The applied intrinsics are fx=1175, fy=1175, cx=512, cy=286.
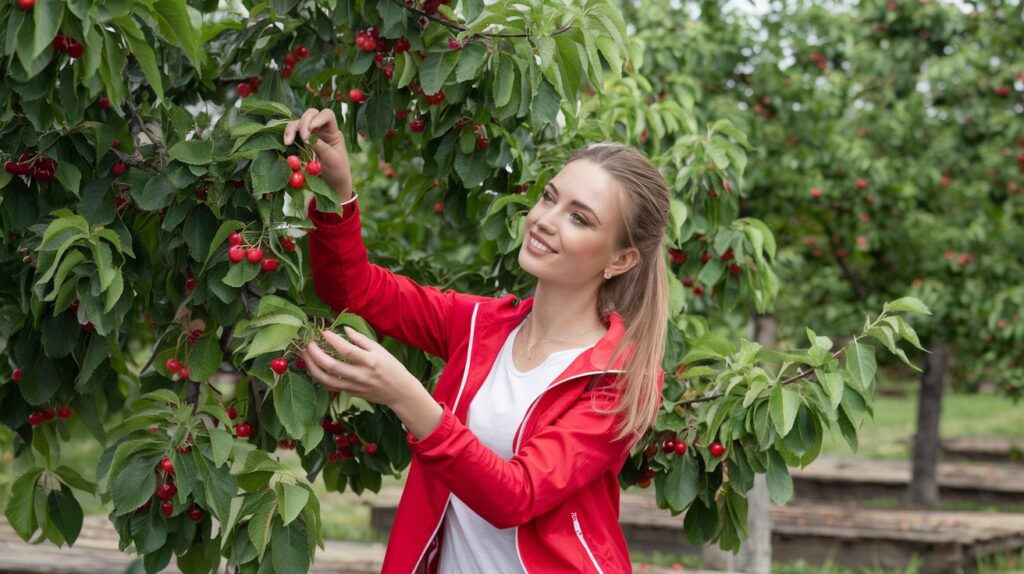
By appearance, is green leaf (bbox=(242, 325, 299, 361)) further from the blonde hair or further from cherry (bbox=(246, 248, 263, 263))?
the blonde hair

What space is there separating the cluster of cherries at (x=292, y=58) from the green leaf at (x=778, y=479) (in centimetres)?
153

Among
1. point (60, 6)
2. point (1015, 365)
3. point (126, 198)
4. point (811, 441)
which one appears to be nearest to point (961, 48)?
point (1015, 365)

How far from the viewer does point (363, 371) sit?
1955mm

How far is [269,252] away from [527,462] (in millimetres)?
626

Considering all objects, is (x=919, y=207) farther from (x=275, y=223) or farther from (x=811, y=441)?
(x=275, y=223)

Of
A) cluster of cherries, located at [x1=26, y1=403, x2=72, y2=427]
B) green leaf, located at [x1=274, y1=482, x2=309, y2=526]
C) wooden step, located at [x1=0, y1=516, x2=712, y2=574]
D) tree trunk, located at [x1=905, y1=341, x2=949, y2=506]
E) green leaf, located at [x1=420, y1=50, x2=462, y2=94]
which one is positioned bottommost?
tree trunk, located at [x1=905, y1=341, x2=949, y2=506]

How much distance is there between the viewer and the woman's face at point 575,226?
7.54 feet

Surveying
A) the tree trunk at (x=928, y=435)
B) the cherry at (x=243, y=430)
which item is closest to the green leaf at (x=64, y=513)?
the cherry at (x=243, y=430)

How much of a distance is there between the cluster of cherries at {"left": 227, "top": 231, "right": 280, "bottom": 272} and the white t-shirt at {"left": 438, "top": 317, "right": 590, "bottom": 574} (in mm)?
481

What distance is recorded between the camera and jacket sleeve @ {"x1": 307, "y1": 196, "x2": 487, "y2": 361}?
238 centimetres

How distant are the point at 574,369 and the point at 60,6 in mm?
1090

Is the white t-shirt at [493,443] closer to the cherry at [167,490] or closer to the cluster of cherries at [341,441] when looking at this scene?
the cherry at [167,490]

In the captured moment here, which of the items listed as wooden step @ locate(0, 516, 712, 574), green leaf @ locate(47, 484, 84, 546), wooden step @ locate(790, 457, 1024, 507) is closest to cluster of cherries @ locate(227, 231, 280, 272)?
green leaf @ locate(47, 484, 84, 546)

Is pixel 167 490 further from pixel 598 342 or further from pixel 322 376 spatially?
pixel 598 342
